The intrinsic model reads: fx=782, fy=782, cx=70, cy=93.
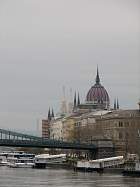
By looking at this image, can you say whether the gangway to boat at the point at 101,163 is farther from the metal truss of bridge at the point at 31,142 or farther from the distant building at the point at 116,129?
the distant building at the point at 116,129

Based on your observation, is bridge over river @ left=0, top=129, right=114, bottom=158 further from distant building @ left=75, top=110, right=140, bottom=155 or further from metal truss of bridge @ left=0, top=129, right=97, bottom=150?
distant building @ left=75, top=110, right=140, bottom=155

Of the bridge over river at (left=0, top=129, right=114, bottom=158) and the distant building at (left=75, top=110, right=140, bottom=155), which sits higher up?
the distant building at (left=75, top=110, right=140, bottom=155)

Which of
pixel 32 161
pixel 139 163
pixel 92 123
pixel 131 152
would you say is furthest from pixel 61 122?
pixel 139 163

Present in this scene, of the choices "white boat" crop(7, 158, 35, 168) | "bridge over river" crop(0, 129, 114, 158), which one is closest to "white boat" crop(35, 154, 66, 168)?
"white boat" crop(7, 158, 35, 168)

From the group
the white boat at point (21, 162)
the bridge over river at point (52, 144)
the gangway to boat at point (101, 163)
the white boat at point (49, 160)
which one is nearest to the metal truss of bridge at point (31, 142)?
the bridge over river at point (52, 144)

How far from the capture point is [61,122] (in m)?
192

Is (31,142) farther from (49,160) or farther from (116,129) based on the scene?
(116,129)

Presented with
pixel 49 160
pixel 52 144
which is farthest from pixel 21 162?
pixel 52 144

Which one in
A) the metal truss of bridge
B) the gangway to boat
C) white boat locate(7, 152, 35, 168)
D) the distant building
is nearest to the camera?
the gangway to boat

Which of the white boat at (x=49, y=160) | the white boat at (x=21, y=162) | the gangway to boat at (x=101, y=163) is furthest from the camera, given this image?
the white boat at (x=21, y=162)

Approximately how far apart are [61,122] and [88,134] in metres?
56.9

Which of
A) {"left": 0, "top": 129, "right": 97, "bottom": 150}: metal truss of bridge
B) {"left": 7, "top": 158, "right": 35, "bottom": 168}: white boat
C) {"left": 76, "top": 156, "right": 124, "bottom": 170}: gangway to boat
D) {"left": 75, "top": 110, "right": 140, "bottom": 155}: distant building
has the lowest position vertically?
{"left": 76, "top": 156, "right": 124, "bottom": 170}: gangway to boat

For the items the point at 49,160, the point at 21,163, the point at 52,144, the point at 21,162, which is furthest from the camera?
the point at 21,162

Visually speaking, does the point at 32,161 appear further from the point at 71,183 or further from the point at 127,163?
the point at 71,183
